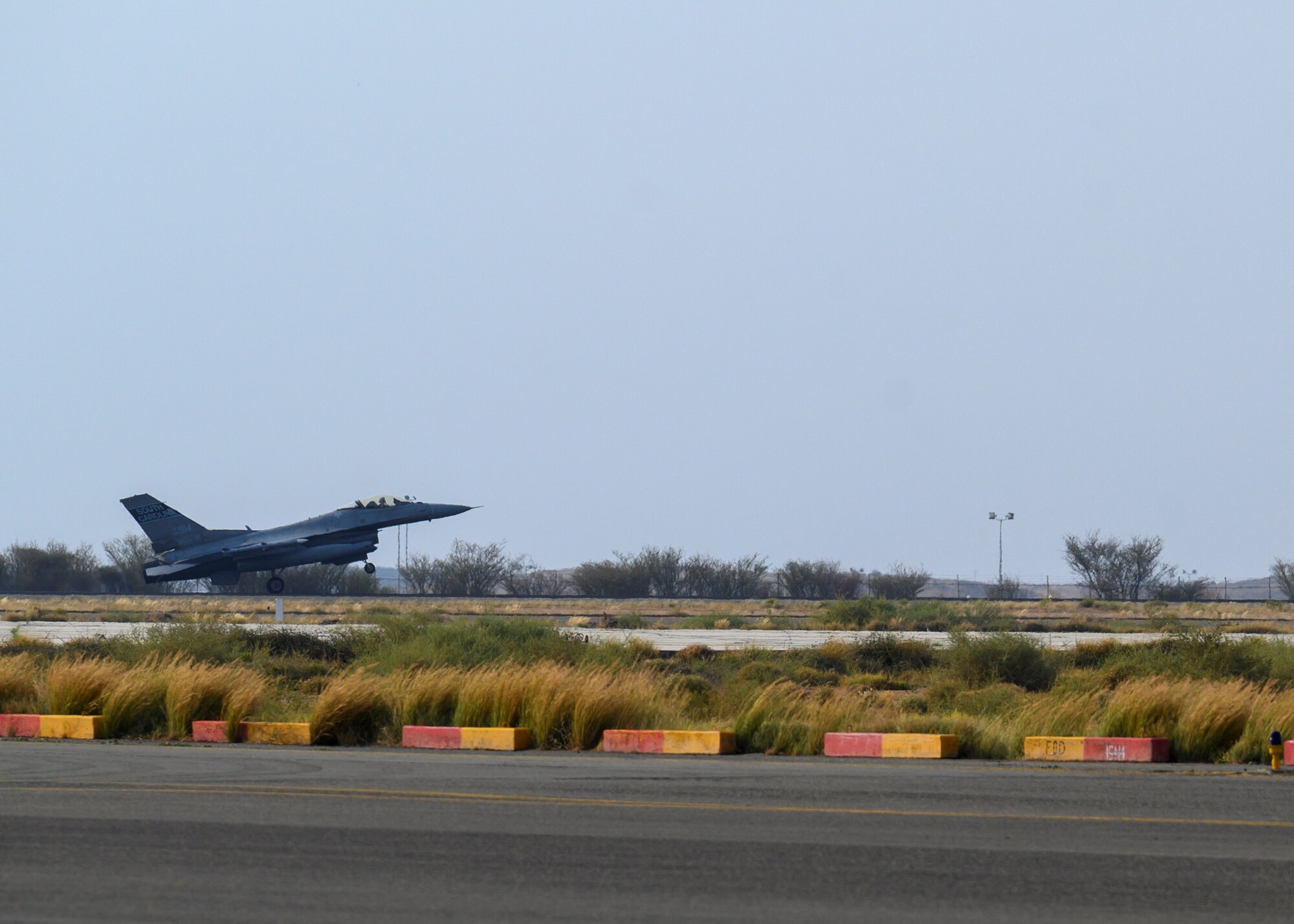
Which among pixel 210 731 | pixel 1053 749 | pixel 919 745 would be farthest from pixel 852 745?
pixel 210 731

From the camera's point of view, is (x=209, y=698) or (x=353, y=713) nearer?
(x=353, y=713)

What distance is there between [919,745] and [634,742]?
292 cm

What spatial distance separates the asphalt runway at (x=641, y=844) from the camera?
6.67m

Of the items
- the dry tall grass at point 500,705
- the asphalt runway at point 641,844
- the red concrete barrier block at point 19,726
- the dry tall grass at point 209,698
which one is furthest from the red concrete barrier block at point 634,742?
the red concrete barrier block at point 19,726

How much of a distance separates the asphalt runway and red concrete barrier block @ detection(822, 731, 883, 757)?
163cm

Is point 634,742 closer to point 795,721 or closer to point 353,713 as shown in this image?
point 795,721

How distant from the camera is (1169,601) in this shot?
95938 millimetres

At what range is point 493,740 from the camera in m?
15.7

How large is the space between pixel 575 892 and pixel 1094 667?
83.3 feet

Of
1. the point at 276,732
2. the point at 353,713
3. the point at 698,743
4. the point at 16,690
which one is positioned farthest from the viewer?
the point at 16,690

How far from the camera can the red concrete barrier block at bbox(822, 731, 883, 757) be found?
47.6 feet

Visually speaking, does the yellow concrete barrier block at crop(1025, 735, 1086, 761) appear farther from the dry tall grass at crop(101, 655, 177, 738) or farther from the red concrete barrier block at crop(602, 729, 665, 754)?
the dry tall grass at crop(101, 655, 177, 738)

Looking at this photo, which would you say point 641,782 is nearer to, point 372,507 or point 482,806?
point 482,806

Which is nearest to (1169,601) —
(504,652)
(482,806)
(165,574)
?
(165,574)
